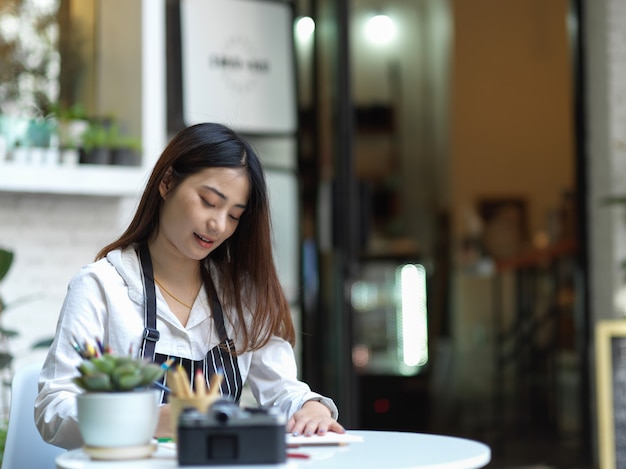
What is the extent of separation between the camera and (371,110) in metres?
9.27

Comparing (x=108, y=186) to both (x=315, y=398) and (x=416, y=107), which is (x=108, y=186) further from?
(x=416, y=107)

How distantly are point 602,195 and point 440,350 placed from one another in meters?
3.17

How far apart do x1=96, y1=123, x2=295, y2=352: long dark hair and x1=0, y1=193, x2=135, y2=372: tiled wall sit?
2307mm

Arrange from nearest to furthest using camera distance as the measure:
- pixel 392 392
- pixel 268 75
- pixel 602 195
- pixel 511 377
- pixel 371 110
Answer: pixel 268 75, pixel 602 195, pixel 392 392, pixel 511 377, pixel 371 110

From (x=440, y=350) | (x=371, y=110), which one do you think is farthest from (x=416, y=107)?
(x=440, y=350)

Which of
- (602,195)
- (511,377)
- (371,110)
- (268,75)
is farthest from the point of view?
(371,110)

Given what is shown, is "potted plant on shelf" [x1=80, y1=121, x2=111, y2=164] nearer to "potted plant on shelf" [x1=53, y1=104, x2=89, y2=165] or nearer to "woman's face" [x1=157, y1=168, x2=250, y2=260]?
"potted plant on shelf" [x1=53, y1=104, x2=89, y2=165]

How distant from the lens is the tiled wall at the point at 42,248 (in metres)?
4.31

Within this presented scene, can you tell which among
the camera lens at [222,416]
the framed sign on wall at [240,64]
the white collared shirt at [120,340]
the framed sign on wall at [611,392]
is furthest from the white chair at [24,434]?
the framed sign on wall at [611,392]

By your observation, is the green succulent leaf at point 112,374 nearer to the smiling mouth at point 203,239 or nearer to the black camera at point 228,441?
the black camera at point 228,441

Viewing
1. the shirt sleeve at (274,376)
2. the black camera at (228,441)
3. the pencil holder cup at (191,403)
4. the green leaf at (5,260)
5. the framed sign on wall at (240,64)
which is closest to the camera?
the black camera at (228,441)

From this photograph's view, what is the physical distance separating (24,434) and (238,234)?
564 mm

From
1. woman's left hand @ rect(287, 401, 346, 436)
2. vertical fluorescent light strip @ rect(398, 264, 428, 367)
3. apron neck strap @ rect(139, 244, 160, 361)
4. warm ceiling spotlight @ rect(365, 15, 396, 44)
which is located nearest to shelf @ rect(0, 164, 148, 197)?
apron neck strap @ rect(139, 244, 160, 361)

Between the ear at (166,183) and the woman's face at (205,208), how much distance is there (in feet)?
0.09
